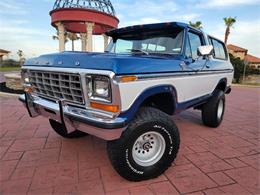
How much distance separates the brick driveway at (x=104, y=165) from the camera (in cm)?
260

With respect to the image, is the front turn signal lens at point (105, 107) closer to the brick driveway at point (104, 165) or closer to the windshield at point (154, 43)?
the brick driveway at point (104, 165)

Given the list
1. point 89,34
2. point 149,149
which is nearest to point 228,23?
point 89,34

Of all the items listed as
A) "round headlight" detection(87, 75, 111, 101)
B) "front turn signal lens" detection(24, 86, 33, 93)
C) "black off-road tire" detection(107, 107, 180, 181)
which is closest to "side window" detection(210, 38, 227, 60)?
"black off-road tire" detection(107, 107, 180, 181)

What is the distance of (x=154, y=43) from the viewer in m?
3.61

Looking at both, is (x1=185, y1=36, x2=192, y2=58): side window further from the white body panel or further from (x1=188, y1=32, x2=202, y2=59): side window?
the white body panel

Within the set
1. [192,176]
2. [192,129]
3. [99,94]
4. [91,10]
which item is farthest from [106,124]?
[91,10]

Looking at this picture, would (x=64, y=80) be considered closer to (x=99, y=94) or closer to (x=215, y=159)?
(x=99, y=94)

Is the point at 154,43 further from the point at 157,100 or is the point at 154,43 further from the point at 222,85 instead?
the point at 222,85

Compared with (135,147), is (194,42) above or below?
above

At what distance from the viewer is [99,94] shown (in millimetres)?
2371

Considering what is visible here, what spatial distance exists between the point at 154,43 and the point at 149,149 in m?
1.72

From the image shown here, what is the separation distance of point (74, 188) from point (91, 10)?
43.2 feet

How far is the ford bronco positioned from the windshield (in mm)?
16

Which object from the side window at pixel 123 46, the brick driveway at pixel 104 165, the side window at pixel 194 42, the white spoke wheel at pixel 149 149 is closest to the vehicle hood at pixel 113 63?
the side window at pixel 194 42
